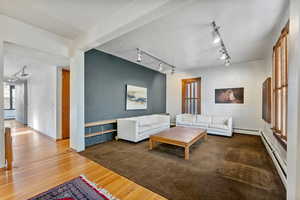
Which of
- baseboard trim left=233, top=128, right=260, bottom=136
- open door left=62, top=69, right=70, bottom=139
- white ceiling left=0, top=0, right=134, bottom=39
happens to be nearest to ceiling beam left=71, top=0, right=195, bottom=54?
white ceiling left=0, top=0, right=134, bottom=39

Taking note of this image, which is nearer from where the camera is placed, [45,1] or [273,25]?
[45,1]

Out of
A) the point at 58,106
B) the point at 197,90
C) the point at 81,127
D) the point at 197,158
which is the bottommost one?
the point at 197,158

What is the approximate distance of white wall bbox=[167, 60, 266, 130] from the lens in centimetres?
504

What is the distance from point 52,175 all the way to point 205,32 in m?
4.14

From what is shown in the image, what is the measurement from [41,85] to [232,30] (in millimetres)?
6604

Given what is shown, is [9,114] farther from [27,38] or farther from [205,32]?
[205,32]

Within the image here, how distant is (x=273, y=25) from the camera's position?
105 inches

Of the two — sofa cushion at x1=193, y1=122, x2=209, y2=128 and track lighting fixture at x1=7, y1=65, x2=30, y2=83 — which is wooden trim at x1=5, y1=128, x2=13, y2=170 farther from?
sofa cushion at x1=193, y1=122, x2=209, y2=128

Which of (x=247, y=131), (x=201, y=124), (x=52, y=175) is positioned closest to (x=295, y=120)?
(x=52, y=175)

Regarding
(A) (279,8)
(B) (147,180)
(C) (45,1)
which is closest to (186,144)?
(B) (147,180)

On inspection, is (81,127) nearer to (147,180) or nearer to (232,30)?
(147,180)

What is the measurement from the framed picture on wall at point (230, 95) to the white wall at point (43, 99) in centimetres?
642

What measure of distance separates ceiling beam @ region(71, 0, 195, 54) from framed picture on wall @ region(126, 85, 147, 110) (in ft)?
7.71

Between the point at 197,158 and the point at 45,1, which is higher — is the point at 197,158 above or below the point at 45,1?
below
